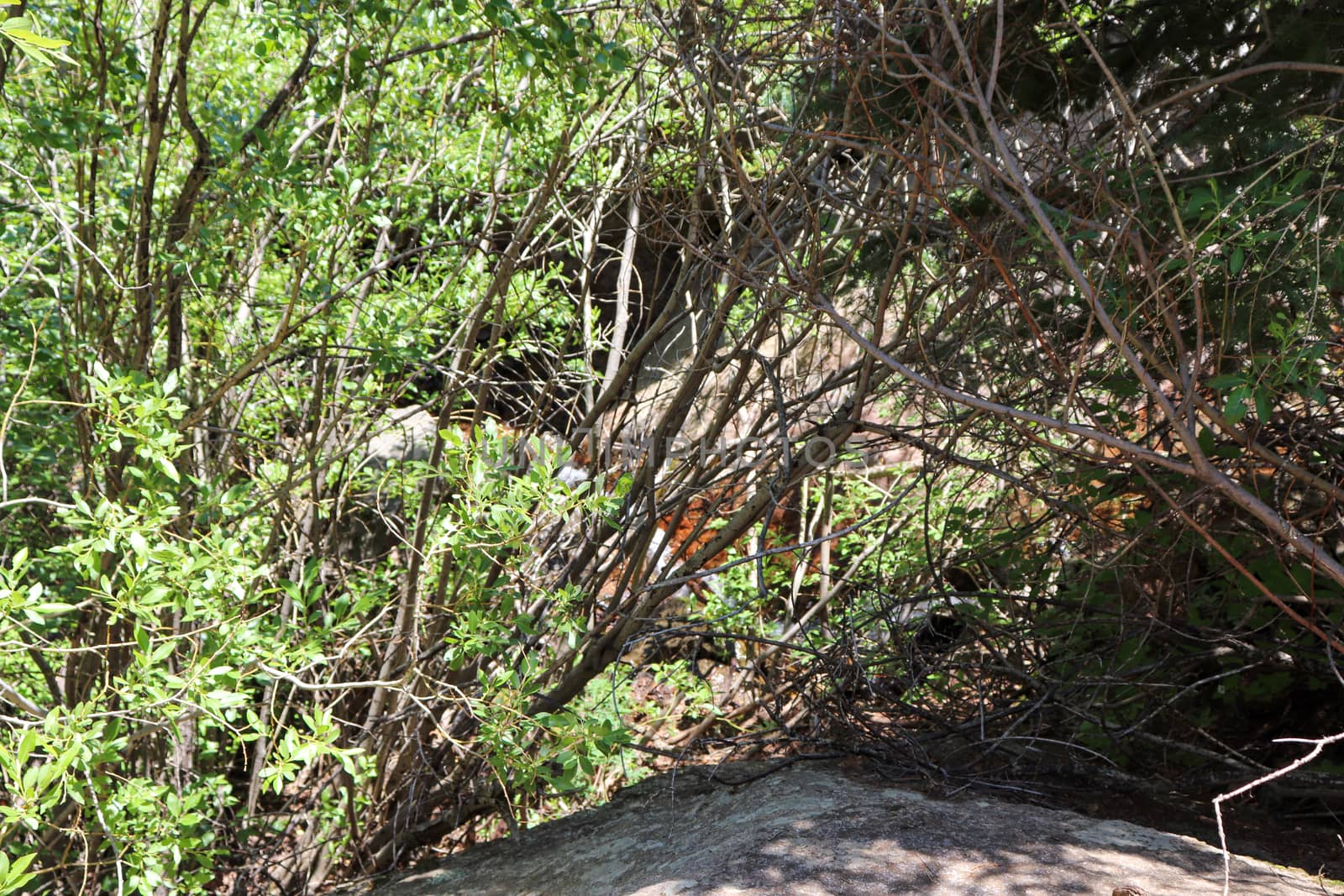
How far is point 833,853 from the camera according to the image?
8.21 feet

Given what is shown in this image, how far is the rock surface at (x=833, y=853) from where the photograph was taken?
2320 mm

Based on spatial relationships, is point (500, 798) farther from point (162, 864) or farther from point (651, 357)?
point (651, 357)

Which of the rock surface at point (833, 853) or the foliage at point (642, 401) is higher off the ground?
the foliage at point (642, 401)

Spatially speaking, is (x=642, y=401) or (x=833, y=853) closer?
(x=833, y=853)

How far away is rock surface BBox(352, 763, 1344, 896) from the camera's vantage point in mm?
2320

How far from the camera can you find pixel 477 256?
14.7 feet

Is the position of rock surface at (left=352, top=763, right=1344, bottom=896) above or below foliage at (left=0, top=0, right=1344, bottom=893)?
below

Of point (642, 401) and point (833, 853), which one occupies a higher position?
point (642, 401)

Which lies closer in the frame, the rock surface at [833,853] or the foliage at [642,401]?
the rock surface at [833,853]

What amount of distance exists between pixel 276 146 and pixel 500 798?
2.46 metres

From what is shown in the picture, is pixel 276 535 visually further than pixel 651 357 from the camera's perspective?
No

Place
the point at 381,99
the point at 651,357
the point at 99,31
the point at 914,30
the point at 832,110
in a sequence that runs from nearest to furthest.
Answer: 1. the point at 914,30
2. the point at 99,31
3. the point at 832,110
4. the point at 381,99
5. the point at 651,357

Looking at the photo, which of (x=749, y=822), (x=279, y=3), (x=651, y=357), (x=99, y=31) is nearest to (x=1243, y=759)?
(x=749, y=822)

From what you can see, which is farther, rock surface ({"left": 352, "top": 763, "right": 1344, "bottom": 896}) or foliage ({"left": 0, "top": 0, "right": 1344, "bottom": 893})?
foliage ({"left": 0, "top": 0, "right": 1344, "bottom": 893})
